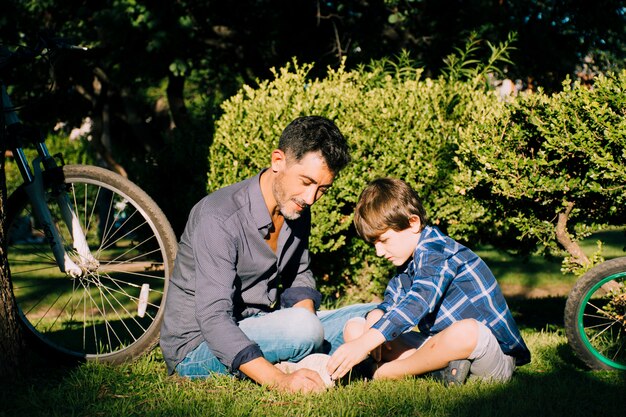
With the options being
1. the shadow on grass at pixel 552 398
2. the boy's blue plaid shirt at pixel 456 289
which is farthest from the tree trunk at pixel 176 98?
the shadow on grass at pixel 552 398

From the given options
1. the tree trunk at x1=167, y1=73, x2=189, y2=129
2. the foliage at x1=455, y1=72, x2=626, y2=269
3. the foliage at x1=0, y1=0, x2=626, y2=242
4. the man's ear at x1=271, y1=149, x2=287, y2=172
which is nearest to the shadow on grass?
the foliage at x1=455, y1=72, x2=626, y2=269

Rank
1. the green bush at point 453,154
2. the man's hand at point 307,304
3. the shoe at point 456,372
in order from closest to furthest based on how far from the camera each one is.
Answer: the shoe at point 456,372, the man's hand at point 307,304, the green bush at point 453,154

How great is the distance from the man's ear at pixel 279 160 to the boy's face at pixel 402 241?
74 centimetres

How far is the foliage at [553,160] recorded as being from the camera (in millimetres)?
4133

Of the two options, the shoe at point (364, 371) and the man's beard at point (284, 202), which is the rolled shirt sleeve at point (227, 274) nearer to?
the man's beard at point (284, 202)

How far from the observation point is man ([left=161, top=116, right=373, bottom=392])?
318 cm

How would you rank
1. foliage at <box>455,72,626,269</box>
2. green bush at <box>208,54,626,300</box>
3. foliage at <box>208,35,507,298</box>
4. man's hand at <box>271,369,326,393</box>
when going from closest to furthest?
1. man's hand at <box>271,369,326,393</box>
2. foliage at <box>455,72,626,269</box>
3. green bush at <box>208,54,626,300</box>
4. foliage at <box>208,35,507,298</box>

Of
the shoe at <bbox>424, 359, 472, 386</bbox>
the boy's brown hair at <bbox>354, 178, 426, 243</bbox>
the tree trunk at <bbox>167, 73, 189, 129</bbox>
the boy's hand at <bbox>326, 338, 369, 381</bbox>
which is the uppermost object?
the tree trunk at <bbox>167, 73, 189, 129</bbox>

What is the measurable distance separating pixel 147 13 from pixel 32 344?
5.66 metres

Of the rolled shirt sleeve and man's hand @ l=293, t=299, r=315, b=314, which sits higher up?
the rolled shirt sleeve

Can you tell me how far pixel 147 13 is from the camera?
27.6 feet

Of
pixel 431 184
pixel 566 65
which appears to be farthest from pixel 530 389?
pixel 566 65

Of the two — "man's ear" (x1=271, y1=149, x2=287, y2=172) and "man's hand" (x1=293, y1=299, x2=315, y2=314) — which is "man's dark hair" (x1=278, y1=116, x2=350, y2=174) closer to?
"man's ear" (x1=271, y1=149, x2=287, y2=172)

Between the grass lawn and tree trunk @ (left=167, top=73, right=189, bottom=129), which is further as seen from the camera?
tree trunk @ (left=167, top=73, right=189, bottom=129)
